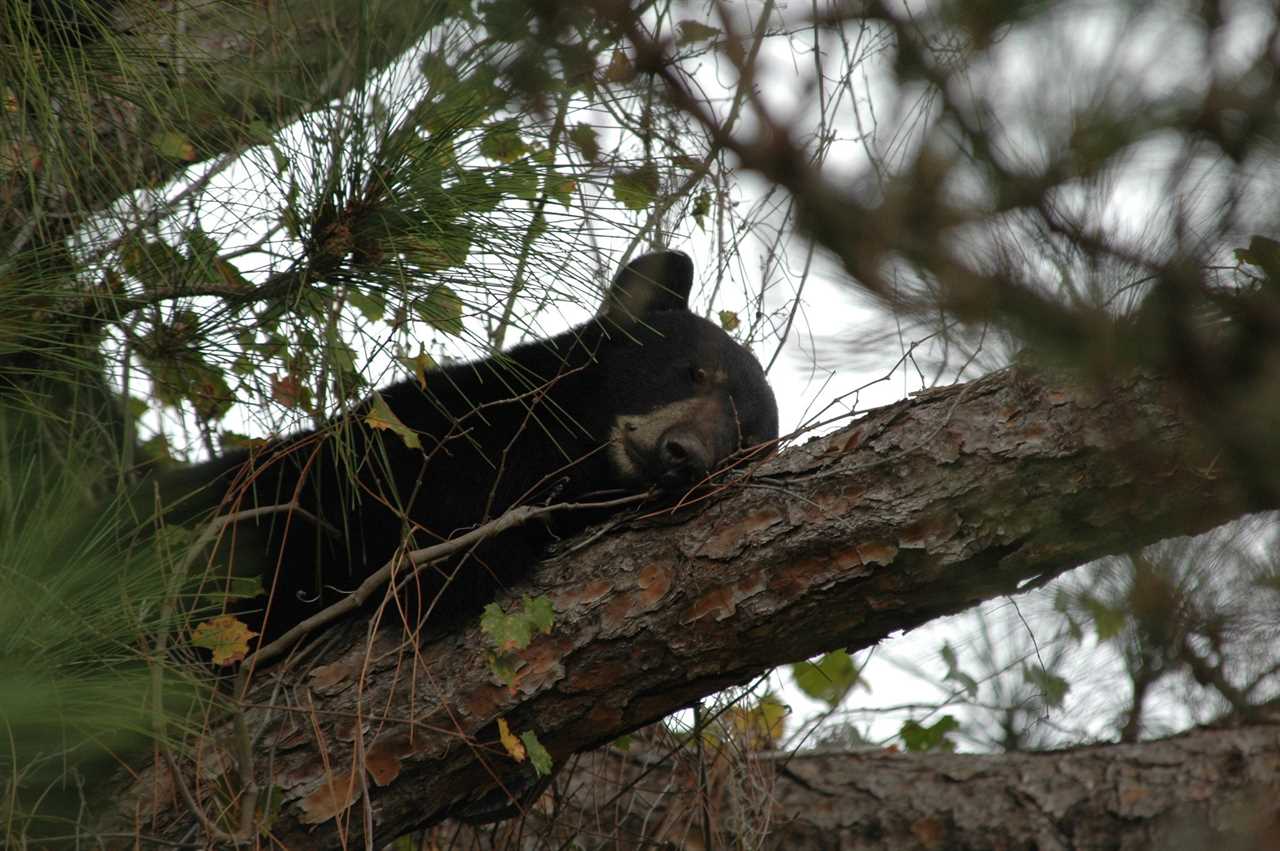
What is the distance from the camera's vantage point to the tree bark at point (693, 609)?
3.10 m

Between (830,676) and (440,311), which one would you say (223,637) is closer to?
(440,311)

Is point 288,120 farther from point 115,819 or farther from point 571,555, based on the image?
point 115,819

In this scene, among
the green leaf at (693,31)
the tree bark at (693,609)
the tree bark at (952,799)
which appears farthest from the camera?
the tree bark at (952,799)

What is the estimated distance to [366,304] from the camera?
3.54 meters

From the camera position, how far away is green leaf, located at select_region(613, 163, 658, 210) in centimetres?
373

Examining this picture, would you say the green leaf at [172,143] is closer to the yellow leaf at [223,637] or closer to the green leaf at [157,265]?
the green leaf at [157,265]

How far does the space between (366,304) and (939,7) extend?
230 centimetres

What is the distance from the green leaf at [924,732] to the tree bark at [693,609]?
214 centimetres

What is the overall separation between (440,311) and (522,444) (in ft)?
3.81

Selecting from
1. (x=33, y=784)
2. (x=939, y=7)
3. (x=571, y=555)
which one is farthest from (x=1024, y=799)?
(x=939, y=7)

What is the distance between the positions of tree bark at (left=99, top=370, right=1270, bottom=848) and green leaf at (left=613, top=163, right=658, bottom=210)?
0.92m

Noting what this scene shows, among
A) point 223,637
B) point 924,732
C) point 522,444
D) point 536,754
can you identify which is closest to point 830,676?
point 924,732

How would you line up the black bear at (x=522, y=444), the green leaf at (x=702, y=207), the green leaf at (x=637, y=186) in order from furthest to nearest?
the green leaf at (x=702, y=207) → the black bear at (x=522, y=444) → the green leaf at (x=637, y=186)

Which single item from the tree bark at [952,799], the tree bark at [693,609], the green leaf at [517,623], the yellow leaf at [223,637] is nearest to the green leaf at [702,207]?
the tree bark at [693,609]
